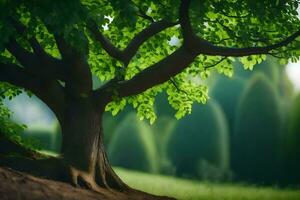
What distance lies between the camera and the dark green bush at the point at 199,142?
28.6 m

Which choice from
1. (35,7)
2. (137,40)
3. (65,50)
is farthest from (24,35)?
(137,40)

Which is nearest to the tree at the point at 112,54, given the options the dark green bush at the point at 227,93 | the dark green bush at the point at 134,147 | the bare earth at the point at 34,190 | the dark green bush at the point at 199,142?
the bare earth at the point at 34,190

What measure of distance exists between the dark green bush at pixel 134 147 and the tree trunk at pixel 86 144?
15663mm

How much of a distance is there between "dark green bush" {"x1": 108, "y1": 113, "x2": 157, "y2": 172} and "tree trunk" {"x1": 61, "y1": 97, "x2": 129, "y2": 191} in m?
15.7

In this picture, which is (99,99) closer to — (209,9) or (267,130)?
(209,9)

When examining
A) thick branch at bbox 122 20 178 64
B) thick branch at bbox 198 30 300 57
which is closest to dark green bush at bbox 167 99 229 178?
thick branch at bbox 122 20 178 64

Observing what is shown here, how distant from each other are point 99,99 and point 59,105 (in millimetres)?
1029

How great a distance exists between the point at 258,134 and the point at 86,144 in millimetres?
17025

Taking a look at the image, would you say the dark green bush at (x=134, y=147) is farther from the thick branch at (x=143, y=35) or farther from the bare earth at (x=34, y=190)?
the bare earth at (x=34, y=190)

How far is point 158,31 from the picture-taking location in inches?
503

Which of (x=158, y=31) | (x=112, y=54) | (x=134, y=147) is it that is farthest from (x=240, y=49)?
(x=134, y=147)

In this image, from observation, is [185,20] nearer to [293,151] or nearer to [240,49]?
[240,49]

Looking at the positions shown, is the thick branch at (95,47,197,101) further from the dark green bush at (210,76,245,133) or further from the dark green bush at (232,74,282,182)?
the dark green bush at (210,76,245,133)

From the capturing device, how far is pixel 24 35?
11859 millimetres
